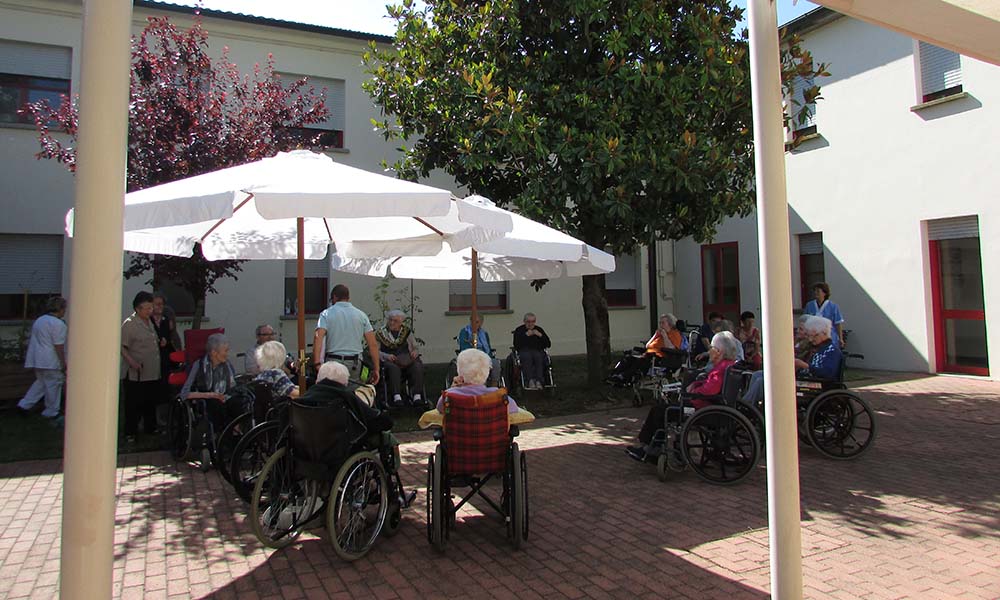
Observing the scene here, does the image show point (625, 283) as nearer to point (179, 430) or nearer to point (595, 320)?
point (595, 320)

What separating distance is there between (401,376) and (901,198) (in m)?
10.4

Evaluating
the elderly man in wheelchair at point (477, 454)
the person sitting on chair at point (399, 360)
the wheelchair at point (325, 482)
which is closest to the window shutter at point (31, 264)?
the person sitting on chair at point (399, 360)

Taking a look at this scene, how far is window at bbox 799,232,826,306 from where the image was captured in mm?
14555

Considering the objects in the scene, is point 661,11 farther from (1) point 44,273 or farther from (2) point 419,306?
(1) point 44,273

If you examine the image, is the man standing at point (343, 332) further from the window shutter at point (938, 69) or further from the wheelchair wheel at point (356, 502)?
the window shutter at point (938, 69)

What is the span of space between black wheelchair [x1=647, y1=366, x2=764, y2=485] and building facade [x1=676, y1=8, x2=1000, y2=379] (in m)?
7.30

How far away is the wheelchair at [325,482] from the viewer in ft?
13.0

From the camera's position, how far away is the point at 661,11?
877 cm

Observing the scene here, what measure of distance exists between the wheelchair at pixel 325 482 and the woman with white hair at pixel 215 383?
7.11 ft

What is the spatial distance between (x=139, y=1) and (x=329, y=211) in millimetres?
11746

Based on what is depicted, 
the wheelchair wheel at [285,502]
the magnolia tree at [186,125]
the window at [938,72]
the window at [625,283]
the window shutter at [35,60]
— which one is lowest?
the wheelchair wheel at [285,502]

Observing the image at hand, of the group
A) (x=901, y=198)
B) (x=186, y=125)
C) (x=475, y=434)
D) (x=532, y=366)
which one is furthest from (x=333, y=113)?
(x=901, y=198)

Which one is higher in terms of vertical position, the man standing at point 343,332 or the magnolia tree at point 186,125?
the magnolia tree at point 186,125

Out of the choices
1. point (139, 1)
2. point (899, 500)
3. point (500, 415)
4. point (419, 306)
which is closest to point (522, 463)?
point (500, 415)
